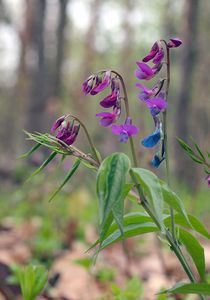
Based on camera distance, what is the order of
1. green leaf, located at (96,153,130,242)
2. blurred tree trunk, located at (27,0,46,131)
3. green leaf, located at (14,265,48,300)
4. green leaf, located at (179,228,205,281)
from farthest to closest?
blurred tree trunk, located at (27,0,46,131)
green leaf, located at (14,265,48,300)
green leaf, located at (179,228,205,281)
green leaf, located at (96,153,130,242)

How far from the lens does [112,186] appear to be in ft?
3.71

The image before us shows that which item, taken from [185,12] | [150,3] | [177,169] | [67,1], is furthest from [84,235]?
[150,3]

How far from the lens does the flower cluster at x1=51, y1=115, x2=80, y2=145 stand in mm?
1380

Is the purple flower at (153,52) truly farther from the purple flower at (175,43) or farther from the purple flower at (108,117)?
the purple flower at (108,117)

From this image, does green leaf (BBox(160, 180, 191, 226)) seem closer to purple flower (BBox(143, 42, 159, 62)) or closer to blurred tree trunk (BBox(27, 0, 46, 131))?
purple flower (BBox(143, 42, 159, 62))

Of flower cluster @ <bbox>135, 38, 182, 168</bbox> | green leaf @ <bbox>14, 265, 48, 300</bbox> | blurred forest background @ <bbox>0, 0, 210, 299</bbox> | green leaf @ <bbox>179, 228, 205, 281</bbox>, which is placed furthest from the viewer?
blurred forest background @ <bbox>0, 0, 210, 299</bbox>

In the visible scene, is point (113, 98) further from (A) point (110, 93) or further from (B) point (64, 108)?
(B) point (64, 108)

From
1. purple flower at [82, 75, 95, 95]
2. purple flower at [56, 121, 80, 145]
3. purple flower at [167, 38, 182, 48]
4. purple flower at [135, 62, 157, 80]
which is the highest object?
purple flower at [167, 38, 182, 48]

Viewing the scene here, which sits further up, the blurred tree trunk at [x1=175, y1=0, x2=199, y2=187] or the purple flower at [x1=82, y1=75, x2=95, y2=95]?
the purple flower at [x1=82, y1=75, x2=95, y2=95]

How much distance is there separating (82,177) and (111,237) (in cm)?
628

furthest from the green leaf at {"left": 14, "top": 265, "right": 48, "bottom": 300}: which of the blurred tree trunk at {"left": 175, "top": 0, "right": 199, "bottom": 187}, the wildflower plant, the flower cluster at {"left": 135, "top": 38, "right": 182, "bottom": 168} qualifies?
the blurred tree trunk at {"left": 175, "top": 0, "right": 199, "bottom": 187}

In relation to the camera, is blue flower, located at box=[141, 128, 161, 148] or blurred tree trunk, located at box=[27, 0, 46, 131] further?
blurred tree trunk, located at box=[27, 0, 46, 131]

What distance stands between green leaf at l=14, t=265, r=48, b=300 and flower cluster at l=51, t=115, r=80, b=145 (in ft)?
2.08

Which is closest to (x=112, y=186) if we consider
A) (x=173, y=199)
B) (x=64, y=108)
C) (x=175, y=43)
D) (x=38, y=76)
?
(x=173, y=199)
